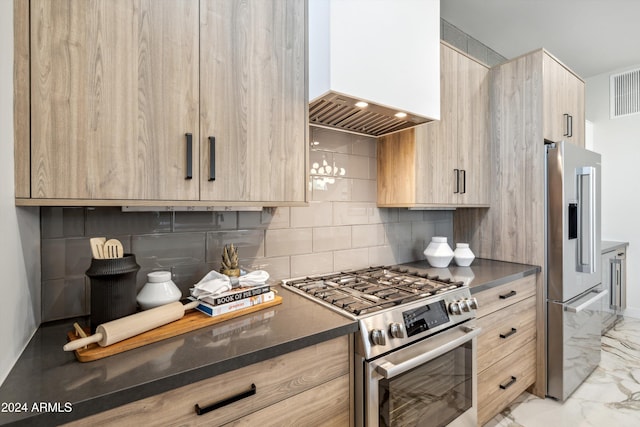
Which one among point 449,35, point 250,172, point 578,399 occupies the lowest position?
point 578,399

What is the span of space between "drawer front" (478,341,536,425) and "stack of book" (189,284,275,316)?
1314 millimetres

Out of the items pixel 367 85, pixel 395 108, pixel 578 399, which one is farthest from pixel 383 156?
pixel 578 399

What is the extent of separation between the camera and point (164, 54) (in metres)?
1.05

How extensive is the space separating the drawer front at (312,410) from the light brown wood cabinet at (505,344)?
0.96 m

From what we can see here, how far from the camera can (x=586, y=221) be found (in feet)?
7.19

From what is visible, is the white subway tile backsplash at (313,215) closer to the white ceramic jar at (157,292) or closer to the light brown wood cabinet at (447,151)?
the light brown wood cabinet at (447,151)

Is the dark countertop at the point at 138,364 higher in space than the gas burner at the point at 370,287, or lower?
lower

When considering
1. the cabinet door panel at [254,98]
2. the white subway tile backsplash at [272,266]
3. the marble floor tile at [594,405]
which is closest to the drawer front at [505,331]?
the marble floor tile at [594,405]

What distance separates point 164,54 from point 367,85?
0.82 m

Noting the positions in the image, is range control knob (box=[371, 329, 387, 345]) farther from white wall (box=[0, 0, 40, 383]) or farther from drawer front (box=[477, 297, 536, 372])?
white wall (box=[0, 0, 40, 383])

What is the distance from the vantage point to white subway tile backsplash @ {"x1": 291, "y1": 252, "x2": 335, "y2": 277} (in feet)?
5.78

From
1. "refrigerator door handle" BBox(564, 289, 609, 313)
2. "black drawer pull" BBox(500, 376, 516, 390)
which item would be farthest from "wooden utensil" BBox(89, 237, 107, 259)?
"refrigerator door handle" BBox(564, 289, 609, 313)

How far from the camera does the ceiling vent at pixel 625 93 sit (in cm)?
357

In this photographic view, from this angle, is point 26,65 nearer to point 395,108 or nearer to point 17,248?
point 17,248
